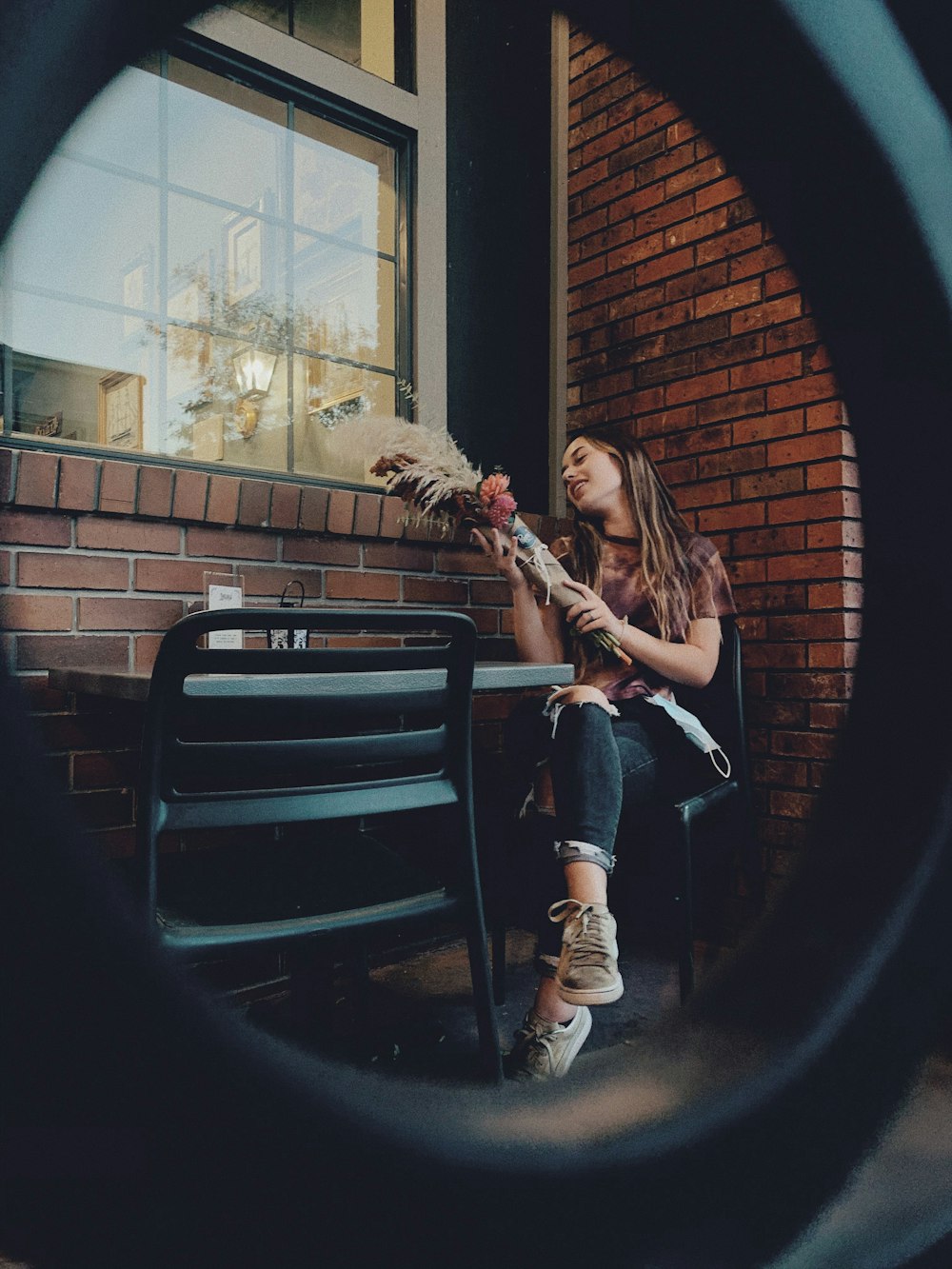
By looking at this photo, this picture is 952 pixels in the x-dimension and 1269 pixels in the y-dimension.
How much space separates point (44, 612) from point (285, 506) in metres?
0.60

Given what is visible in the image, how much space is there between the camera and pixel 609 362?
276 cm

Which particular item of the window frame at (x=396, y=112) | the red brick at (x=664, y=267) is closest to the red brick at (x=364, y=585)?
the window frame at (x=396, y=112)

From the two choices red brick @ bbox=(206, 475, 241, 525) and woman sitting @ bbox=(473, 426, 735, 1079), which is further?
red brick @ bbox=(206, 475, 241, 525)

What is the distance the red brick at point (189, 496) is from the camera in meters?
1.87

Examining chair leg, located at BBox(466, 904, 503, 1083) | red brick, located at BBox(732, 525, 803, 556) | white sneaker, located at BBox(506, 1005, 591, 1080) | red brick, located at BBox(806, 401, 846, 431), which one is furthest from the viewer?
red brick, located at BBox(732, 525, 803, 556)

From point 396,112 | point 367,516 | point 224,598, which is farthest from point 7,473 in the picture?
point 396,112

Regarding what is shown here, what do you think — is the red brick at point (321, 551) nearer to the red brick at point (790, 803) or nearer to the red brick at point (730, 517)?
the red brick at point (730, 517)

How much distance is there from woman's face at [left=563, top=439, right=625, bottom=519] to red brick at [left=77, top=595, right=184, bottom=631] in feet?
3.37

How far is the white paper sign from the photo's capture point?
170 centimetres

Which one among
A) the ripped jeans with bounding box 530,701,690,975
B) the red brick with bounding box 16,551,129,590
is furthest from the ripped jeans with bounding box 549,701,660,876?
the red brick with bounding box 16,551,129,590

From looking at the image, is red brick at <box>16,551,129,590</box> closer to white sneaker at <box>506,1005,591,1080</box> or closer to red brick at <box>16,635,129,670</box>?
red brick at <box>16,635,129,670</box>

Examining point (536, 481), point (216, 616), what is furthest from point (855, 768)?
point (536, 481)

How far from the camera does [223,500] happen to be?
194 cm

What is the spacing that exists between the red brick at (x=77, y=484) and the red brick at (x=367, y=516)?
65 centimetres
